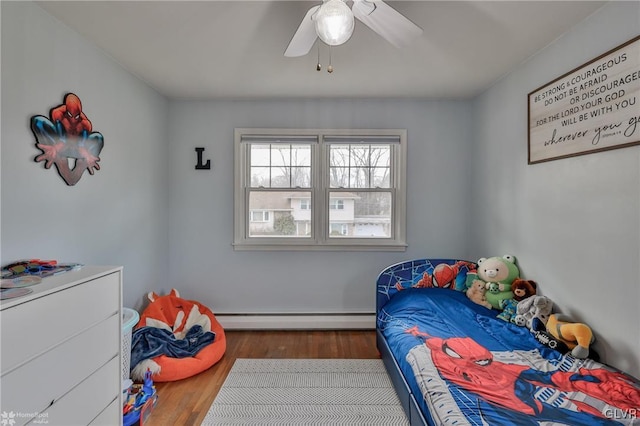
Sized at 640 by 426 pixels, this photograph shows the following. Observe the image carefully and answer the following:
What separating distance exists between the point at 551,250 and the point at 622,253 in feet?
1.65

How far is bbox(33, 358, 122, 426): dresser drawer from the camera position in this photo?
1234 mm

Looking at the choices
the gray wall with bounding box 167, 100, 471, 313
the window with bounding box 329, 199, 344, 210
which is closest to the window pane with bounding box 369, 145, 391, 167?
the gray wall with bounding box 167, 100, 471, 313

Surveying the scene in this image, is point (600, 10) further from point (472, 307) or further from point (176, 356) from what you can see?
point (176, 356)

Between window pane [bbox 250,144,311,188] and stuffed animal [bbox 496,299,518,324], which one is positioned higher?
window pane [bbox 250,144,311,188]

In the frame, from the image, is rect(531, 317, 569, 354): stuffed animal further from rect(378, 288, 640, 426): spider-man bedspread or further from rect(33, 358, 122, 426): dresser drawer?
rect(33, 358, 122, 426): dresser drawer

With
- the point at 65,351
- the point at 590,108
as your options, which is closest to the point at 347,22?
the point at 590,108

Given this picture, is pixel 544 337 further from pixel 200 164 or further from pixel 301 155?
pixel 200 164

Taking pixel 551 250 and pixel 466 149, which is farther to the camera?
pixel 466 149

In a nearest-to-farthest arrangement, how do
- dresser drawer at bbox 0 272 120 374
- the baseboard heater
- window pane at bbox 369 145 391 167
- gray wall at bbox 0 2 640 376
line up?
dresser drawer at bbox 0 272 120 374 → gray wall at bbox 0 2 640 376 → the baseboard heater → window pane at bbox 369 145 391 167

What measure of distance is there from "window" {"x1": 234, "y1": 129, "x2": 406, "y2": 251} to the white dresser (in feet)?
5.62

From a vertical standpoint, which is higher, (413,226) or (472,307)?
(413,226)

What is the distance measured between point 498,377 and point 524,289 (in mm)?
1002

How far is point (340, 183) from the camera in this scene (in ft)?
10.7

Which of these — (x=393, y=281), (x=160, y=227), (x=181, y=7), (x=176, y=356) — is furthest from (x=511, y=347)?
(x=160, y=227)
